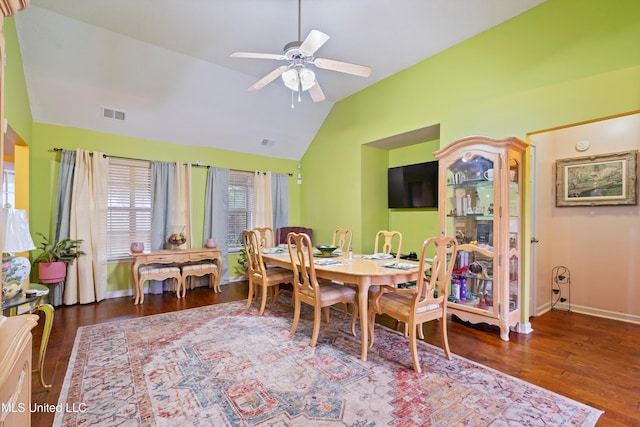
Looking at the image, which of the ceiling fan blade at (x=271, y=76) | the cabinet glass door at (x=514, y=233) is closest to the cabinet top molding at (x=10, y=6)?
the ceiling fan blade at (x=271, y=76)

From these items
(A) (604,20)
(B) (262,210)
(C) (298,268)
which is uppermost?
(A) (604,20)

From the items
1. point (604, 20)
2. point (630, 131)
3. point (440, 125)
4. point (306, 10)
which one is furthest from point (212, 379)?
point (630, 131)

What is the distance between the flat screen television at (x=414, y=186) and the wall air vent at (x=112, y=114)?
14.1ft

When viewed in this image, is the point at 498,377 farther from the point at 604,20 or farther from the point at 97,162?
the point at 97,162

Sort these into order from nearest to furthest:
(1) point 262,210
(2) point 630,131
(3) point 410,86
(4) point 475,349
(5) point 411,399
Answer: (5) point 411,399 → (4) point 475,349 → (2) point 630,131 → (3) point 410,86 → (1) point 262,210

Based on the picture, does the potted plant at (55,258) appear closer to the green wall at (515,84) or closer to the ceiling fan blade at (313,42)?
the ceiling fan blade at (313,42)

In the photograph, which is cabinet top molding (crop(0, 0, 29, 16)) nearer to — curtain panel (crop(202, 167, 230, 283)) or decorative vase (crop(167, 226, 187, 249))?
decorative vase (crop(167, 226, 187, 249))

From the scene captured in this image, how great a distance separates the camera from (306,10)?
3.04 metres

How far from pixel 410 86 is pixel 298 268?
3.02m

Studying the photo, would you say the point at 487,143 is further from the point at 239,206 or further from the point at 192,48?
the point at 239,206

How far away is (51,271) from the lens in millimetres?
3662

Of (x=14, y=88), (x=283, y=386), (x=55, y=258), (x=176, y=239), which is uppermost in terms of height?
(x=14, y=88)

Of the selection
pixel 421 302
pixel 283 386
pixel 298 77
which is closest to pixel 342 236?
pixel 421 302

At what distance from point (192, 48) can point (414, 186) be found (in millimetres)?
3703
